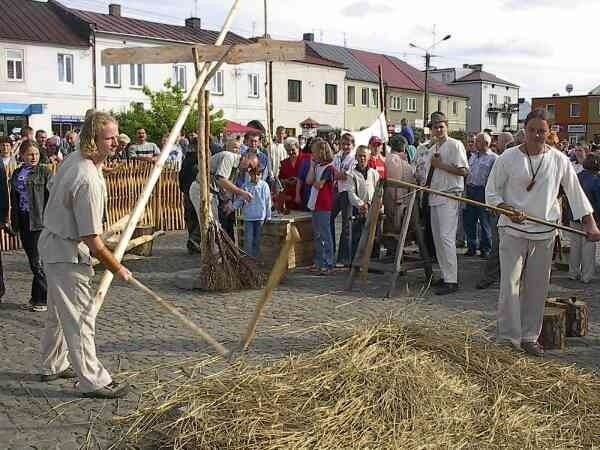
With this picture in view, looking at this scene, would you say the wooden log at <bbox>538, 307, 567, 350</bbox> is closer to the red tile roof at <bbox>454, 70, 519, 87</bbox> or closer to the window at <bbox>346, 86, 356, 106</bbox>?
the window at <bbox>346, 86, 356, 106</bbox>

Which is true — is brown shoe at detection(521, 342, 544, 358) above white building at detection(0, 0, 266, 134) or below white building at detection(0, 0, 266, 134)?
below

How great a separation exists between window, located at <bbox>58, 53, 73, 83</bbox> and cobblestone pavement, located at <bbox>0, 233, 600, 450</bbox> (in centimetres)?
2971

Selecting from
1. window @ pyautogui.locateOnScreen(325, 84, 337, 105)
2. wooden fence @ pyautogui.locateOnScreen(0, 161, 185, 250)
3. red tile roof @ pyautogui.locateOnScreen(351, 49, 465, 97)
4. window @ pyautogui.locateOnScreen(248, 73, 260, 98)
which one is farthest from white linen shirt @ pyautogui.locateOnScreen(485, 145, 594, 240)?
red tile roof @ pyautogui.locateOnScreen(351, 49, 465, 97)

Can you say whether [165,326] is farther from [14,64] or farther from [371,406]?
[14,64]

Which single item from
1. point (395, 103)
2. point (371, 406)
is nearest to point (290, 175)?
point (371, 406)

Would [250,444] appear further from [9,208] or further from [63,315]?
[9,208]

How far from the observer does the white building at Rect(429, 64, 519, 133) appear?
3401 inches

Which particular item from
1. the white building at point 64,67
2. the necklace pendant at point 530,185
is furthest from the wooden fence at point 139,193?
the white building at point 64,67

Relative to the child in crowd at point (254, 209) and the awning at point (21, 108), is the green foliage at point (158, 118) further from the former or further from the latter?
the child in crowd at point (254, 209)

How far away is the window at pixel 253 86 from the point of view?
49.4m

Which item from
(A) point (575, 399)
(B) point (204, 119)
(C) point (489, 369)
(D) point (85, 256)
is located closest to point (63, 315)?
(D) point (85, 256)

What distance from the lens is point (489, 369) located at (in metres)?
4.60

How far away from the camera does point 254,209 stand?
32.4 feet

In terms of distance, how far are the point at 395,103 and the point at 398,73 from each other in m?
4.89
